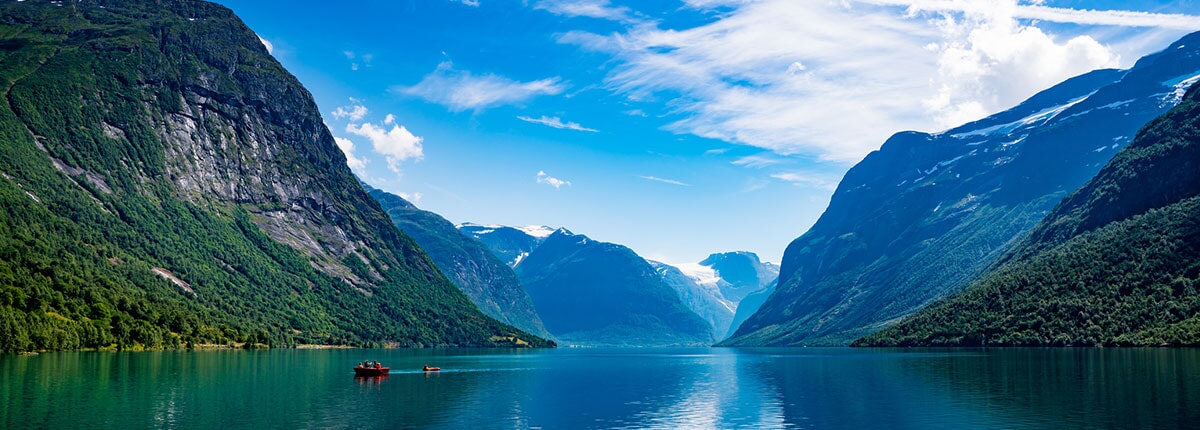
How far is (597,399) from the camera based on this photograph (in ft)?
307

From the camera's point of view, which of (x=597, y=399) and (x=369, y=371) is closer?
(x=597, y=399)

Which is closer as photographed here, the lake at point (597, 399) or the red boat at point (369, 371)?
the lake at point (597, 399)

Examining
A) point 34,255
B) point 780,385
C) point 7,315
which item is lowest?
point 780,385

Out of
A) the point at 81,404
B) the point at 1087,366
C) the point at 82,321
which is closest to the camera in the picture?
the point at 81,404

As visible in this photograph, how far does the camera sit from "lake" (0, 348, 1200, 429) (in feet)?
216

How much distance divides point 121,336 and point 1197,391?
191522 millimetres

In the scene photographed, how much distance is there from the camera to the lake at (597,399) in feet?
216

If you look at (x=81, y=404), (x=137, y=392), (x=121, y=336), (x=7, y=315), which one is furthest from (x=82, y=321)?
(x=81, y=404)

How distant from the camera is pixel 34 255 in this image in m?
197

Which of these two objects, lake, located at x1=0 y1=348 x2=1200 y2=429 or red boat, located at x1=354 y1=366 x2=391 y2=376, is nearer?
lake, located at x1=0 y1=348 x2=1200 y2=429

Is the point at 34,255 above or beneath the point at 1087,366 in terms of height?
above

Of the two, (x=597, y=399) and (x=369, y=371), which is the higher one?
(x=369, y=371)

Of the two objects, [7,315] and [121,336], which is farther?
[121,336]

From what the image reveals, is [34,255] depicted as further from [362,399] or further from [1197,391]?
[1197,391]
